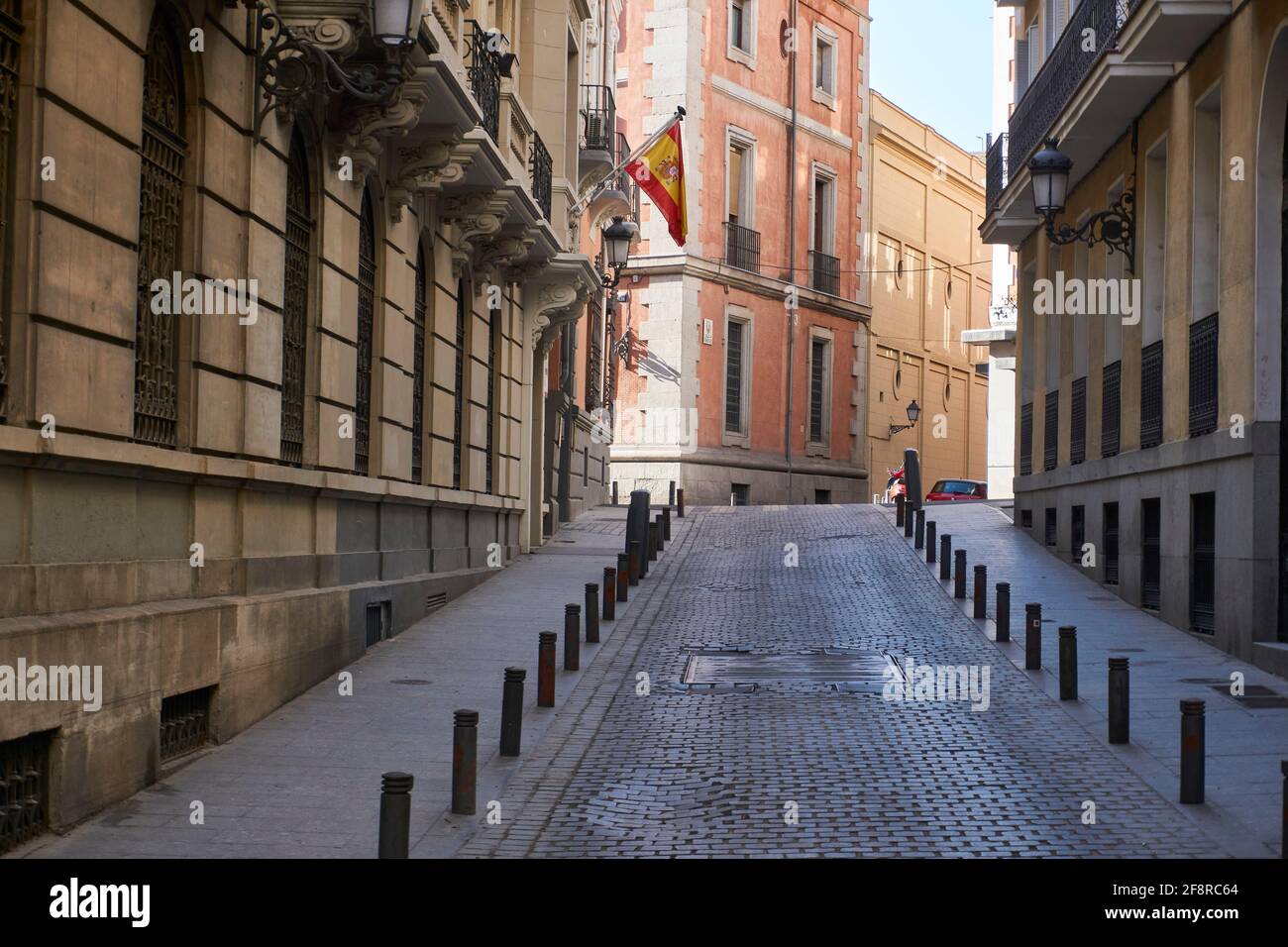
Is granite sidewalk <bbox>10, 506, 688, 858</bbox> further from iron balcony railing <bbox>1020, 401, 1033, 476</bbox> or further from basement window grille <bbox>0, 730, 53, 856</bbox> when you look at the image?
iron balcony railing <bbox>1020, 401, 1033, 476</bbox>

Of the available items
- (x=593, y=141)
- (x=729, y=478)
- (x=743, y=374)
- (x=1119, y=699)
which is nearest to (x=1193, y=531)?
(x=1119, y=699)

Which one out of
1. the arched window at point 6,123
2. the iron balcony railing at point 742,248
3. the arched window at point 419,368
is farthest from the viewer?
the iron balcony railing at point 742,248

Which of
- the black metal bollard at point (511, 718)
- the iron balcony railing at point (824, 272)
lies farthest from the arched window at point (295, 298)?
the iron balcony railing at point (824, 272)

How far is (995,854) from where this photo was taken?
26.3 ft

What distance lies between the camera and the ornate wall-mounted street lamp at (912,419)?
155ft

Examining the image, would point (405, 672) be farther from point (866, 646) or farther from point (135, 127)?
point (135, 127)

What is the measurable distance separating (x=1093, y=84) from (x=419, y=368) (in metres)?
8.26

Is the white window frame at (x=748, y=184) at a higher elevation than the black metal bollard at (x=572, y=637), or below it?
higher

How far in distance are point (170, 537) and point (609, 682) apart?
4.71m

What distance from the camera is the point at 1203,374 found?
15.7 m

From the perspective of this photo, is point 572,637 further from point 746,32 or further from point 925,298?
point 925,298

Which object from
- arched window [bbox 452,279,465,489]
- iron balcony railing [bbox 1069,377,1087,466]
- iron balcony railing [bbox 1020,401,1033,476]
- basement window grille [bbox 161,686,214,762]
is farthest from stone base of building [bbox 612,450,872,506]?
basement window grille [bbox 161,686,214,762]

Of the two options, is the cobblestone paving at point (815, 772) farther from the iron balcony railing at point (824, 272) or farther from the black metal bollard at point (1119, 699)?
the iron balcony railing at point (824, 272)

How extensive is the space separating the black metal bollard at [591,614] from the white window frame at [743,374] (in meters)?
25.6
